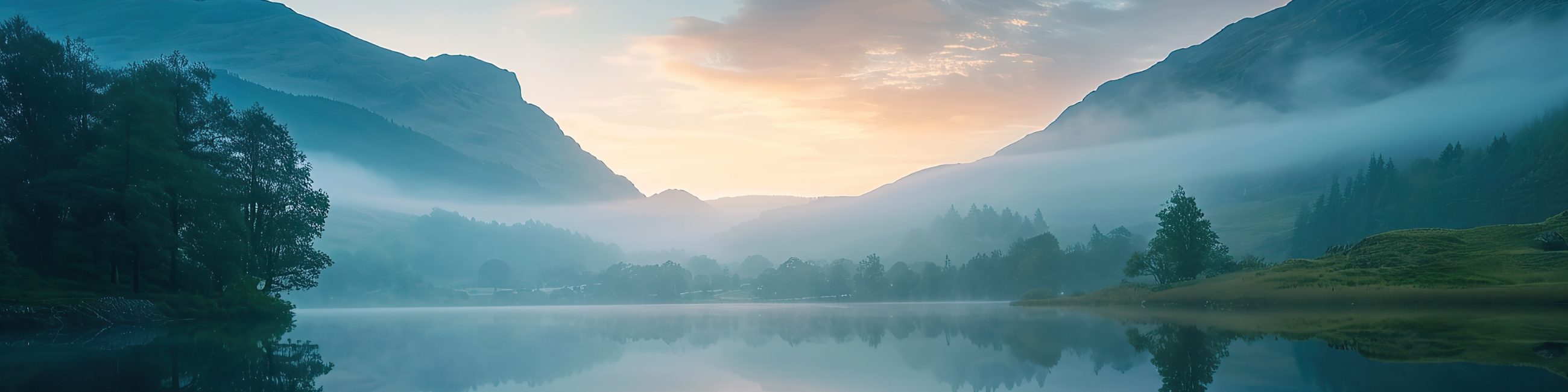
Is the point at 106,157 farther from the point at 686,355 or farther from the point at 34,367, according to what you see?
the point at 686,355

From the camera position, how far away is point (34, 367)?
19.9 m

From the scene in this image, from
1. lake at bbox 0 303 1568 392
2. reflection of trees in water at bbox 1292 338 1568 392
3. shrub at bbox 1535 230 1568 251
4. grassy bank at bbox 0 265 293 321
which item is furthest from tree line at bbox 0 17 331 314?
shrub at bbox 1535 230 1568 251

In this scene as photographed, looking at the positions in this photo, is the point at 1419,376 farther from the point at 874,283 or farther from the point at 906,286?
the point at 874,283

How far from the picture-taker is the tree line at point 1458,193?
5098 inches

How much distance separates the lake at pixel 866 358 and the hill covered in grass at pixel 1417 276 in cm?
1012

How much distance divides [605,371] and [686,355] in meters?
5.86

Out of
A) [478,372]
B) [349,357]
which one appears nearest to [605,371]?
[478,372]

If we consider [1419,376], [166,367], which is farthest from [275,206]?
[1419,376]

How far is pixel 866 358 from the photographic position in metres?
25.6

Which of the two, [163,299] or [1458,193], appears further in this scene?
[1458,193]

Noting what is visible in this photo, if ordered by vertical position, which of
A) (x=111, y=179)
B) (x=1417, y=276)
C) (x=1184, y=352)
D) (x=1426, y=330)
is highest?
(x=111, y=179)

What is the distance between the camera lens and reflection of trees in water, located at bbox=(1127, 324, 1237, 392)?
1667 centimetres

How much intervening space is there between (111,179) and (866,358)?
45.6 m

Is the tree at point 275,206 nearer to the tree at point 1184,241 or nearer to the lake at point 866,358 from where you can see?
the lake at point 866,358
